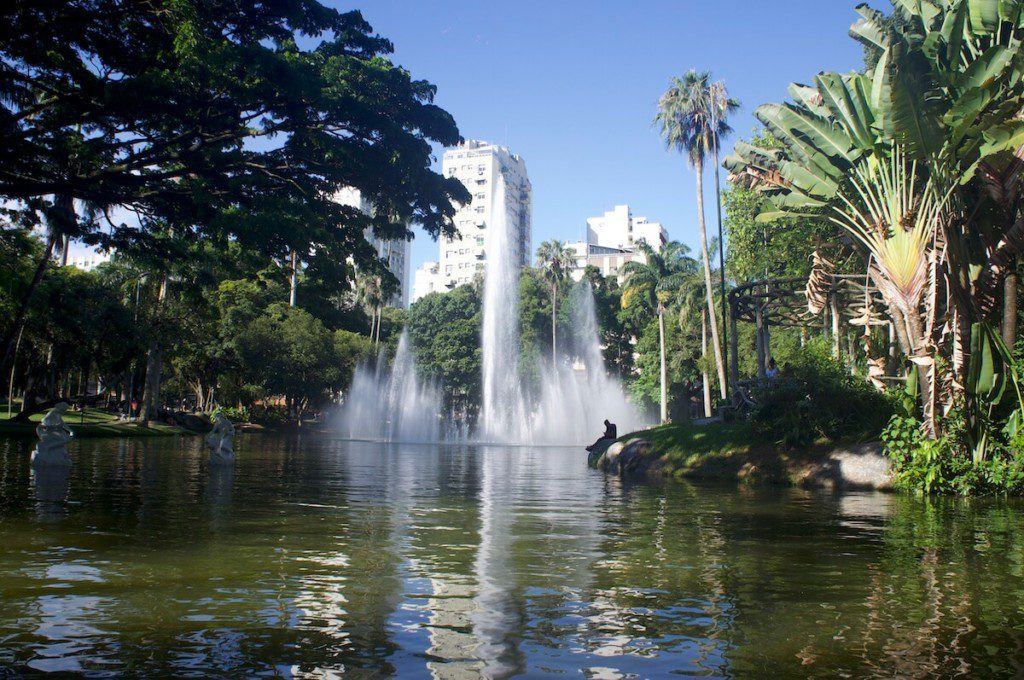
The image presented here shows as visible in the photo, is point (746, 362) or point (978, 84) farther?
point (746, 362)

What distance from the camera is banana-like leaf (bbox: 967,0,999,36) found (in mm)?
16234

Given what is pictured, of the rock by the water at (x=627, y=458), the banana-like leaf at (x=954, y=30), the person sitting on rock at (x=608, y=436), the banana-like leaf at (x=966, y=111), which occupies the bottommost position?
the rock by the water at (x=627, y=458)

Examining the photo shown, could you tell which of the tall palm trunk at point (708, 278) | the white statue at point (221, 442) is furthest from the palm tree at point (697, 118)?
the white statue at point (221, 442)

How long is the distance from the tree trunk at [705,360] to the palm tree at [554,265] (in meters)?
16.4

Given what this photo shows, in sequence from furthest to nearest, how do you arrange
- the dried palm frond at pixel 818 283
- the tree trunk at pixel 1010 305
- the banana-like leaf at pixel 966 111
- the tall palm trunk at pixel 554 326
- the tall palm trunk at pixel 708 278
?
the tall palm trunk at pixel 554 326, the tall palm trunk at pixel 708 278, the dried palm frond at pixel 818 283, the tree trunk at pixel 1010 305, the banana-like leaf at pixel 966 111

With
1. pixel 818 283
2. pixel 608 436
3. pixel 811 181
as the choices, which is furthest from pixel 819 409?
pixel 608 436

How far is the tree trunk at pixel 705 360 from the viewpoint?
182ft

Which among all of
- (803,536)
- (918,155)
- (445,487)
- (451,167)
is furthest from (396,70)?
(451,167)

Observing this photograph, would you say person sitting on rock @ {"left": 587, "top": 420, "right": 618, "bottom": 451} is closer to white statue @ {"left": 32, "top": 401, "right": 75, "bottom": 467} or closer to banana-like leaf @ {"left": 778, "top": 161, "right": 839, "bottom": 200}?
banana-like leaf @ {"left": 778, "top": 161, "right": 839, "bottom": 200}

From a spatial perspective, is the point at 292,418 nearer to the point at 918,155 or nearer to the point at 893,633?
the point at 918,155

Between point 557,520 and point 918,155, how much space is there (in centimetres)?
1083

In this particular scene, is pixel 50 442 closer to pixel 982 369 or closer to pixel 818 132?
pixel 818 132

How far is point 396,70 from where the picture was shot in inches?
752

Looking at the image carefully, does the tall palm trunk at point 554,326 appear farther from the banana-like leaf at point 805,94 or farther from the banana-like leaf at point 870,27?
the banana-like leaf at point 870,27
